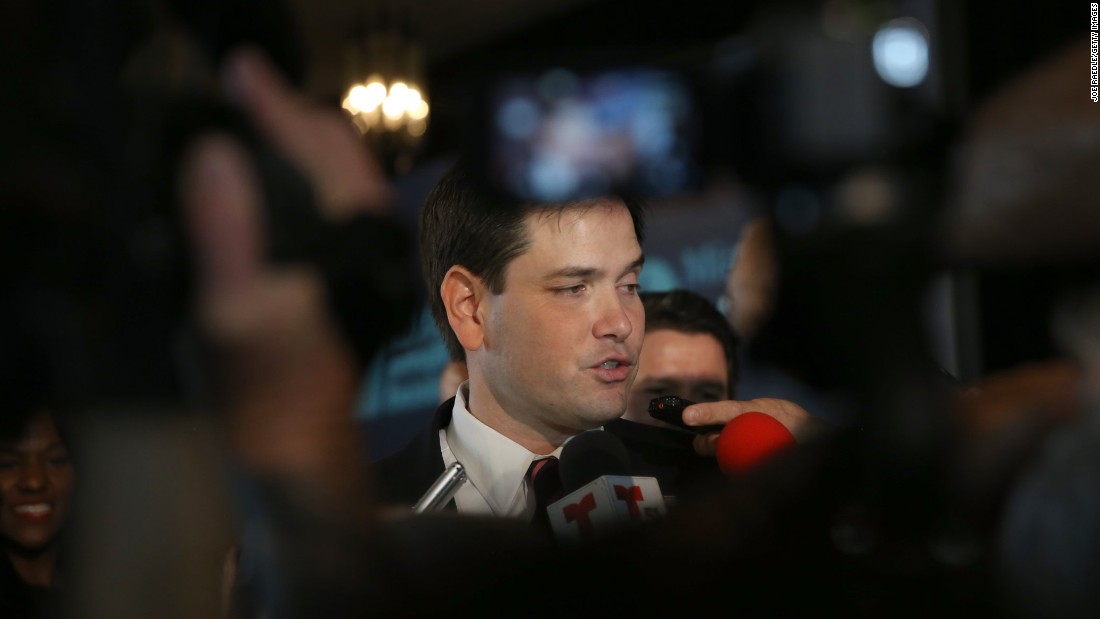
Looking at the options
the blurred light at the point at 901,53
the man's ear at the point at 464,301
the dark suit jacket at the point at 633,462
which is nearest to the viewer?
the blurred light at the point at 901,53

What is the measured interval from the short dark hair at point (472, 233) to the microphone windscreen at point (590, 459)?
0.20 metres

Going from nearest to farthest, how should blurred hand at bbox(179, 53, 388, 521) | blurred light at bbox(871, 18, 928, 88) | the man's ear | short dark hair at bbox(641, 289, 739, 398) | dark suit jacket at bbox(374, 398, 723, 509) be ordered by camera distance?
blurred hand at bbox(179, 53, 388, 521)
blurred light at bbox(871, 18, 928, 88)
dark suit jacket at bbox(374, 398, 723, 509)
the man's ear
short dark hair at bbox(641, 289, 739, 398)

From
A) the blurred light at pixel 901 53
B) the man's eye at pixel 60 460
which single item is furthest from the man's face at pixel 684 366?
the man's eye at pixel 60 460

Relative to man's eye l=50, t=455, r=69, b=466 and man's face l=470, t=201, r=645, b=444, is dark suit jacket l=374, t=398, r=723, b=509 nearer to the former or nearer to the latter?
man's face l=470, t=201, r=645, b=444

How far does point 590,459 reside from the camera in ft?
3.84

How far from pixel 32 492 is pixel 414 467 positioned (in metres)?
0.47

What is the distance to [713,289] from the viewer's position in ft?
5.17

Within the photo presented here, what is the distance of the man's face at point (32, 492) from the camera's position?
1136 millimetres

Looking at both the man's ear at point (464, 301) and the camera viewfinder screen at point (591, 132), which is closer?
the camera viewfinder screen at point (591, 132)

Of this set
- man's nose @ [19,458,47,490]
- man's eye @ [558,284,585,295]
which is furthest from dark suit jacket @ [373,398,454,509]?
man's nose @ [19,458,47,490]

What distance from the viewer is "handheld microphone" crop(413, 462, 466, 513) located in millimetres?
1028

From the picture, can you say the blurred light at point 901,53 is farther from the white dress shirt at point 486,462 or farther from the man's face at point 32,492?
the man's face at point 32,492

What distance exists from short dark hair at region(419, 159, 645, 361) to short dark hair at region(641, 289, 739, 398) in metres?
0.24

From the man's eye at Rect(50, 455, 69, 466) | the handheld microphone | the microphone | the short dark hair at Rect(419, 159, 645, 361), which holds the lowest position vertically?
the microphone
